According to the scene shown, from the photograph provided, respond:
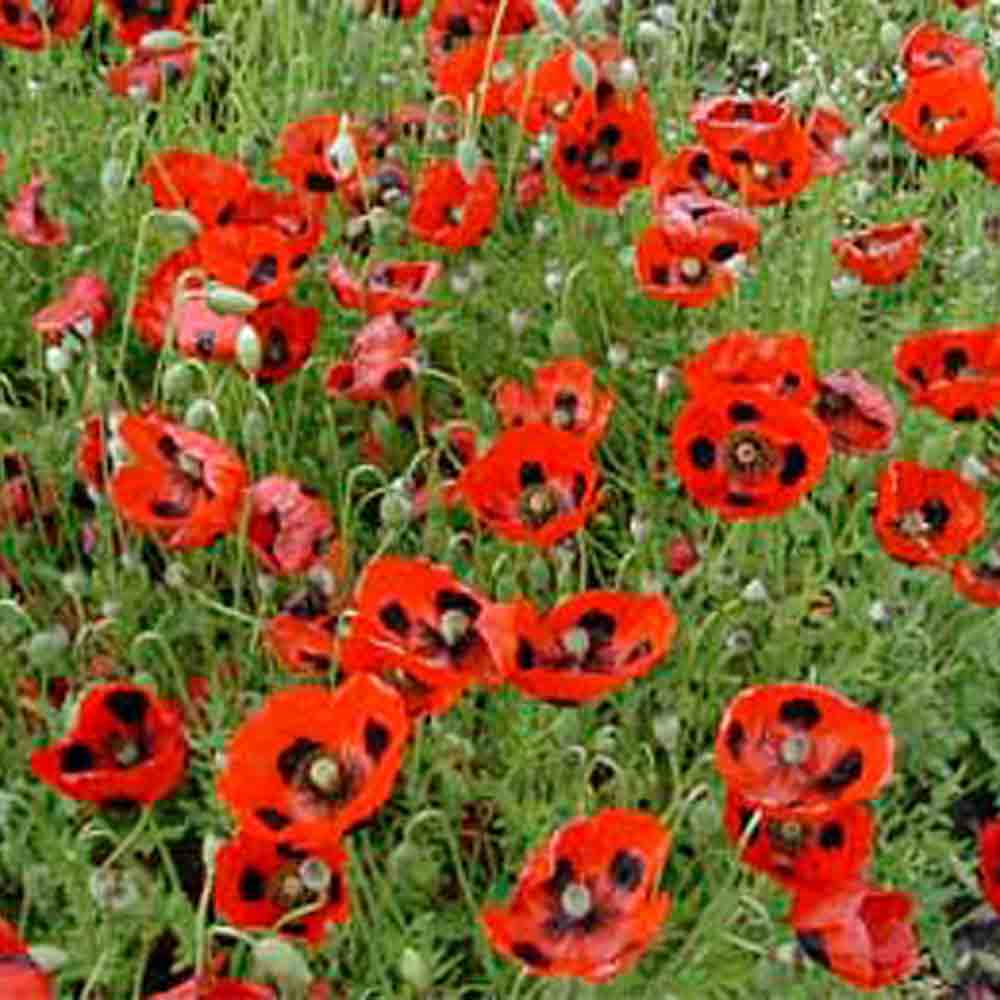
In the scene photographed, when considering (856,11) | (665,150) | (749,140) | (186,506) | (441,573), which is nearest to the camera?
(441,573)

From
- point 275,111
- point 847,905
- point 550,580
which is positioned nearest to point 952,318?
point 550,580

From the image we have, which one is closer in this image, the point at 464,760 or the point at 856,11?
the point at 464,760

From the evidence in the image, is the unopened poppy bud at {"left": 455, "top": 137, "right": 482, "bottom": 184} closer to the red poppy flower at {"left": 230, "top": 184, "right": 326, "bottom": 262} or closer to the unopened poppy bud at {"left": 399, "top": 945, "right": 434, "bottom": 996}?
the red poppy flower at {"left": 230, "top": 184, "right": 326, "bottom": 262}

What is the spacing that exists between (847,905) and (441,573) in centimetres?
52

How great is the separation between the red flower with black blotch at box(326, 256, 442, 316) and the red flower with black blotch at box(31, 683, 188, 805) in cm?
82

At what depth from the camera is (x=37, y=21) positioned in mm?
3465

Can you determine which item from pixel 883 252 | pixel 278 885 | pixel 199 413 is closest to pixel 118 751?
pixel 278 885

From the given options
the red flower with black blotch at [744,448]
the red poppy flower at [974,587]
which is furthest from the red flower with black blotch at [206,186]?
the red poppy flower at [974,587]

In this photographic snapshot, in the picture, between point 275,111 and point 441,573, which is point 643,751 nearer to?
point 441,573

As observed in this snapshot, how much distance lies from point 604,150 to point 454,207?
22cm

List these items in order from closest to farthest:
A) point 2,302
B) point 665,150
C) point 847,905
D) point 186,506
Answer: point 847,905
point 186,506
point 2,302
point 665,150

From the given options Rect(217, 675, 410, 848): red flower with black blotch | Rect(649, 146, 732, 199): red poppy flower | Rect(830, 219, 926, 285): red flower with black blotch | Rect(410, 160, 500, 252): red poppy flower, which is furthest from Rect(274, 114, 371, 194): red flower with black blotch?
Rect(217, 675, 410, 848): red flower with black blotch

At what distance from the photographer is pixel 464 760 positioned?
111 inches

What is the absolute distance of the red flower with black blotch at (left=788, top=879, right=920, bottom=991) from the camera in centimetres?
236
